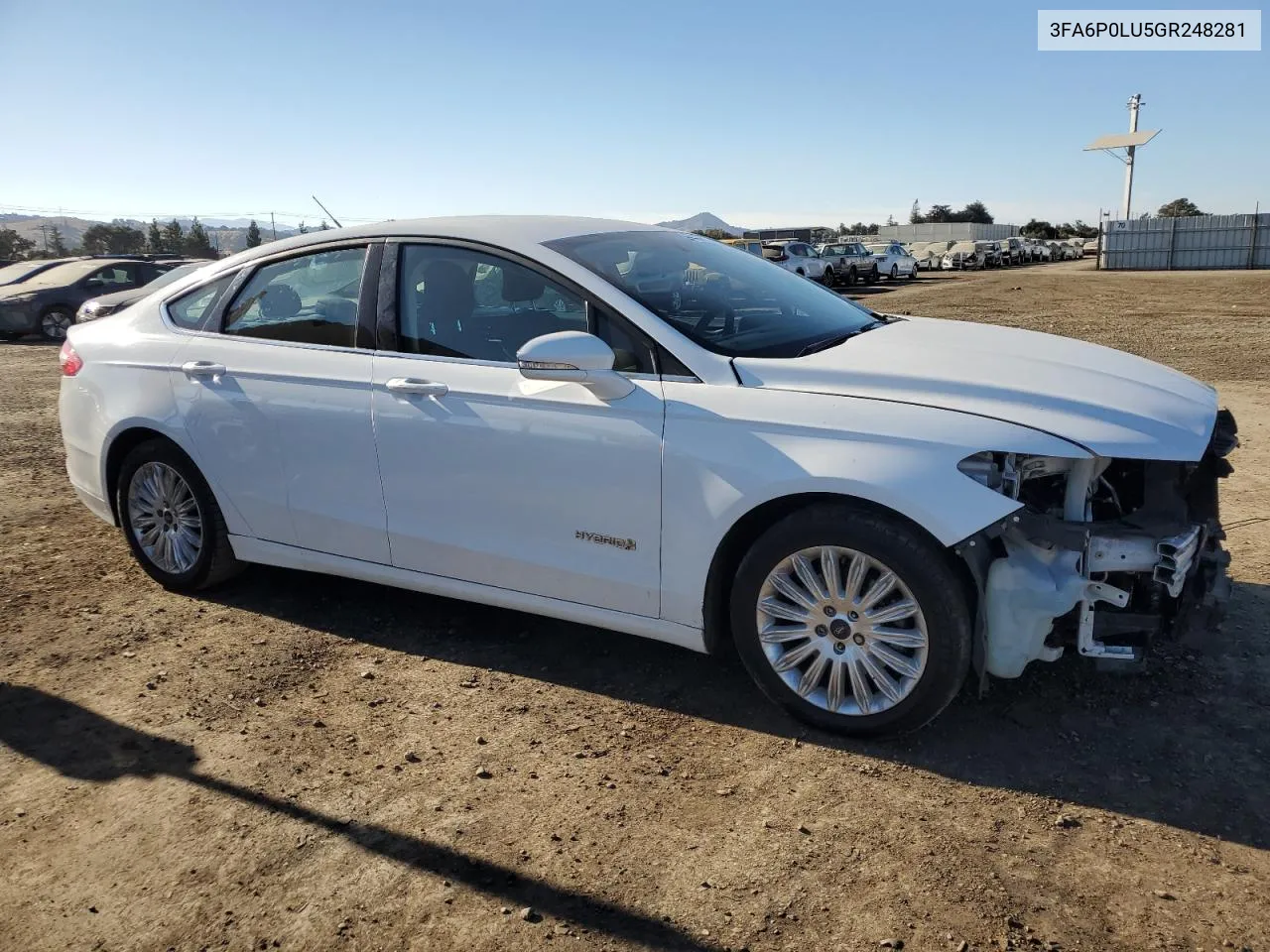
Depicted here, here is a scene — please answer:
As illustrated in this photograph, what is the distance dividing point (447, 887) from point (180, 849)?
2.81 feet

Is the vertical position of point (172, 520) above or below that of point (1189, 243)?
below

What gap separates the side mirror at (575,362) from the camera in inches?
134

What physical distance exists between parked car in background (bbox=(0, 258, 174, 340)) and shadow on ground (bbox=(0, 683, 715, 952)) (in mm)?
16407

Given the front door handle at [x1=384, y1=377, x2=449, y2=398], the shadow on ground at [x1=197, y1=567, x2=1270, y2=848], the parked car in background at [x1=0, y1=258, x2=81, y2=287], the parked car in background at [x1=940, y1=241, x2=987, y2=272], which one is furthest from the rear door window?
the parked car in background at [x1=940, y1=241, x2=987, y2=272]

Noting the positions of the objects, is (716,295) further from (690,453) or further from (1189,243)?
(1189,243)

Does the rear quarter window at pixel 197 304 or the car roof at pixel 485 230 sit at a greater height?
the car roof at pixel 485 230

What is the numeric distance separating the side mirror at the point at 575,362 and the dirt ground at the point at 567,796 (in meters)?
1.19

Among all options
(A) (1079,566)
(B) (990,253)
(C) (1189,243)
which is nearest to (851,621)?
(A) (1079,566)

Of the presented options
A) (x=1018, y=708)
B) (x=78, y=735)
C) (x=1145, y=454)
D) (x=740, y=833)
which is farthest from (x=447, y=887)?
(x=1145, y=454)

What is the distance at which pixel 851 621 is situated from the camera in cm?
323

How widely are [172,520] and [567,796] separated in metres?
2.79

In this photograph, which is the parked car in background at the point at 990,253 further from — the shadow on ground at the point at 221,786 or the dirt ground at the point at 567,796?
the shadow on ground at the point at 221,786

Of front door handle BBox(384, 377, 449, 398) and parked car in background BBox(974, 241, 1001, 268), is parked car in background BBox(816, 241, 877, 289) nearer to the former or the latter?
parked car in background BBox(974, 241, 1001, 268)

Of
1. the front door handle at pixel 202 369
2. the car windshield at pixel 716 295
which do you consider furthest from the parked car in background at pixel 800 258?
the front door handle at pixel 202 369
